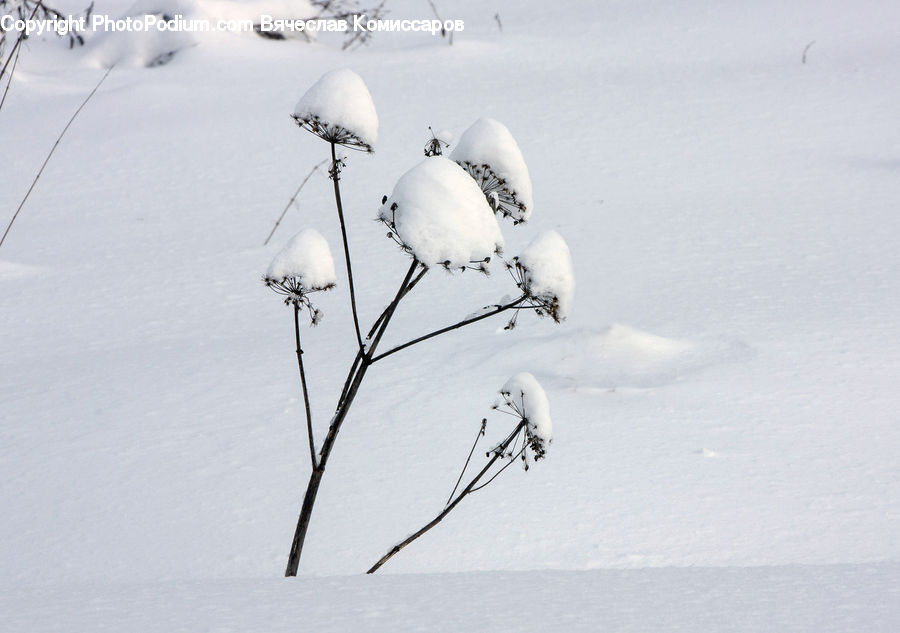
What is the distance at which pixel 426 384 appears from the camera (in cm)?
228

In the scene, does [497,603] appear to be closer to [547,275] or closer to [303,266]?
[547,275]

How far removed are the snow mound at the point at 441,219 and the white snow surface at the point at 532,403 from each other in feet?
0.84

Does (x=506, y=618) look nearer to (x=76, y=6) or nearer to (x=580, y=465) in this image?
(x=580, y=465)

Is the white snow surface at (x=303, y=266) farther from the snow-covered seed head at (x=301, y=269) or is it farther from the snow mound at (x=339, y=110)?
the snow mound at (x=339, y=110)

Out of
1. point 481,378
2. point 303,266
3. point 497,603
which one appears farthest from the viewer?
point 481,378

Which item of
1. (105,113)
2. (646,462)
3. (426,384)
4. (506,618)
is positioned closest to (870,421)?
(646,462)

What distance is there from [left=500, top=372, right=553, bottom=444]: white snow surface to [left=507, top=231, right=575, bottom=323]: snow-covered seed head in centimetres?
16

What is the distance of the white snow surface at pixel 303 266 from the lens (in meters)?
1.26

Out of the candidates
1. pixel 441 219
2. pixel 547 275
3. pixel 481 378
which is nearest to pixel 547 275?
pixel 547 275

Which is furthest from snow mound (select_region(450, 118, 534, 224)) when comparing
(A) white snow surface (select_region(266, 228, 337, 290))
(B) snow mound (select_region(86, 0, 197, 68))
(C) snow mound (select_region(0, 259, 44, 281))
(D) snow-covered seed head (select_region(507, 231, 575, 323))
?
(B) snow mound (select_region(86, 0, 197, 68))

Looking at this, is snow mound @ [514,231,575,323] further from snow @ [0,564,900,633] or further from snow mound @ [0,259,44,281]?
snow mound @ [0,259,44,281]

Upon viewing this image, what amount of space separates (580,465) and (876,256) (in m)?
1.53

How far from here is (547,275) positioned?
1.19 meters

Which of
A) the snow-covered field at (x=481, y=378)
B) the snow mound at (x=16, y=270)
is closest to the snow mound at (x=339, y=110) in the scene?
the snow-covered field at (x=481, y=378)
